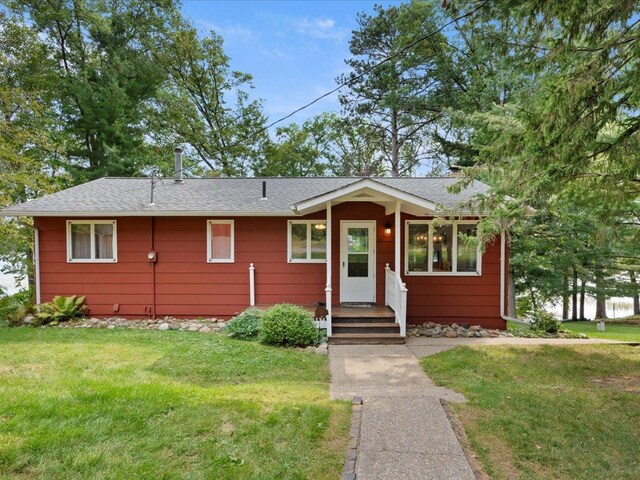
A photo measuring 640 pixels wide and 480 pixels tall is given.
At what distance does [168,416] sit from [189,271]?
5.78 metres

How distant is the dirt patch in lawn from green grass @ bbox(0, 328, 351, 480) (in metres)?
3.90

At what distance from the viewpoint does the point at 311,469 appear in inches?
112

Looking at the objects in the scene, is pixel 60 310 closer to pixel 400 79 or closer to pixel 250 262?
pixel 250 262

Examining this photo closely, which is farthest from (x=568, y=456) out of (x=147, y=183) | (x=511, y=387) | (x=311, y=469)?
(x=147, y=183)

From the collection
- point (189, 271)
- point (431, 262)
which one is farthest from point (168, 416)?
point (431, 262)

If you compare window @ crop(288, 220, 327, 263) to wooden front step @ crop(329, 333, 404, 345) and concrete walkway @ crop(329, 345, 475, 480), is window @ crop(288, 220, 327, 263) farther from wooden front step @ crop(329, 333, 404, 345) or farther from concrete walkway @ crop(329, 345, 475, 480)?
concrete walkway @ crop(329, 345, 475, 480)

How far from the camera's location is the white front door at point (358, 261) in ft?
29.0

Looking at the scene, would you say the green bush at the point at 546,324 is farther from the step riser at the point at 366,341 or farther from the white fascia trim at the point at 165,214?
the white fascia trim at the point at 165,214

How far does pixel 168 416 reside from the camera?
3520 millimetres

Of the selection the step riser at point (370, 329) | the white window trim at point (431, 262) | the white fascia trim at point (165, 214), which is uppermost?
the white fascia trim at point (165, 214)

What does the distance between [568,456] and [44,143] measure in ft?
37.6

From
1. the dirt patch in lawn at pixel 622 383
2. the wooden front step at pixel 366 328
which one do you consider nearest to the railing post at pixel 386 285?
the wooden front step at pixel 366 328

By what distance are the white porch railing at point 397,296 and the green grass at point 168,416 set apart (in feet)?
7.12

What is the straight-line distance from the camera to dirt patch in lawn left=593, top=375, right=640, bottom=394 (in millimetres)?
4781
